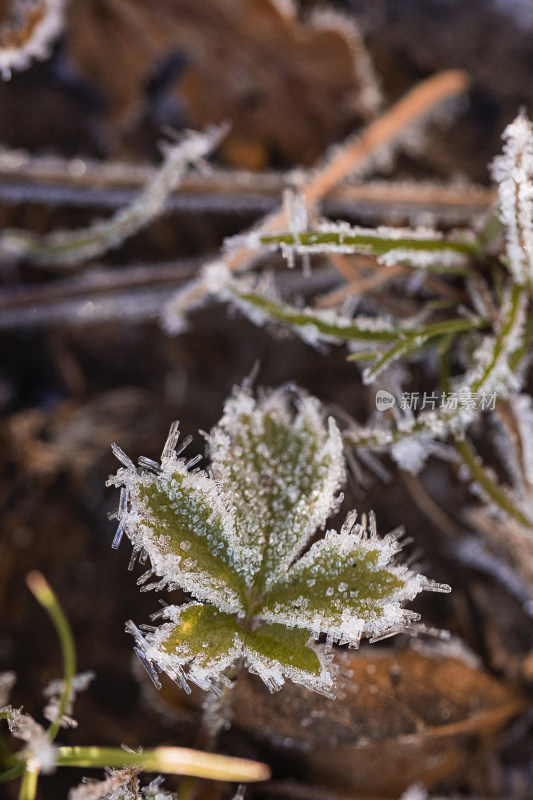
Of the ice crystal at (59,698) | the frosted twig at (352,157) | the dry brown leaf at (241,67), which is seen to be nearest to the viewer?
the ice crystal at (59,698)

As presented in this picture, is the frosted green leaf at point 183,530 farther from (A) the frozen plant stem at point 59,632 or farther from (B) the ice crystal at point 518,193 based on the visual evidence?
(B) the ice crystal at point 518,193

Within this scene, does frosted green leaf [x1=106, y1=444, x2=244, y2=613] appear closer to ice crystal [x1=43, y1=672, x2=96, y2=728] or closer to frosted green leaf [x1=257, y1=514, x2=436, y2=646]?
frosted green leaf [x1=257, y1=514, x2=436, y2=646]

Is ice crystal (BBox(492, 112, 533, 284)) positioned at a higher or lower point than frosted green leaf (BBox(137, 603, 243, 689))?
higher

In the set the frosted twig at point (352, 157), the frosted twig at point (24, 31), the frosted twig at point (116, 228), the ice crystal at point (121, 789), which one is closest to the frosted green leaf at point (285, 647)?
the ice crystal at point (121, 789)

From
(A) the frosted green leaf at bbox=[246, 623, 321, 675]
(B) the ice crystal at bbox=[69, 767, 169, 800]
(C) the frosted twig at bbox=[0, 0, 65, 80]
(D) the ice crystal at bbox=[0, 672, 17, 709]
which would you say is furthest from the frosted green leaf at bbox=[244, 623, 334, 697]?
(C) the frosted twig at bbox=[0, 0, 65, 80]

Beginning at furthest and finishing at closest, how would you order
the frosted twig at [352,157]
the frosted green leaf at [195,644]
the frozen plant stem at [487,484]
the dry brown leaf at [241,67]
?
the dry brown leaf at [241,67], the frosted twig at [352,157], the frozen plant stem at [487,484], the frosted green leaf at [195,644]

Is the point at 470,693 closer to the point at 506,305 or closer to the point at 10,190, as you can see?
the point at 506,305

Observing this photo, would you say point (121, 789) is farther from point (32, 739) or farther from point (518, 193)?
point (518, 193)
